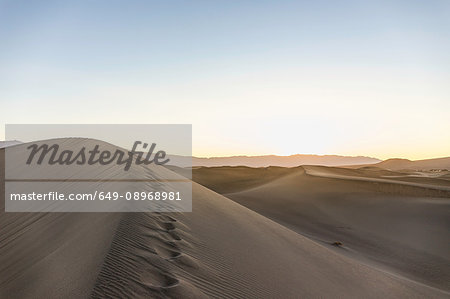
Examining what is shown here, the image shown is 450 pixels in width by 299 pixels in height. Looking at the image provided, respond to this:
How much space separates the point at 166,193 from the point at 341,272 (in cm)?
401

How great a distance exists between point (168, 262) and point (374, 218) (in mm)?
14452

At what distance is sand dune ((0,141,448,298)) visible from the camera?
3.03 metres

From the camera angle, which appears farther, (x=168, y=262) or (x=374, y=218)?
(x=374, y=218)

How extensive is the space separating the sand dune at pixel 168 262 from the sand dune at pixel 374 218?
124 inches

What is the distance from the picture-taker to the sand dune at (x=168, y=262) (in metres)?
3.03

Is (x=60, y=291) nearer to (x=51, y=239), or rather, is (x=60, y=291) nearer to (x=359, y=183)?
(x=51, y=239)

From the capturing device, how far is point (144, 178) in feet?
26.7

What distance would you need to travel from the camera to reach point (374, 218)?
15.2 m

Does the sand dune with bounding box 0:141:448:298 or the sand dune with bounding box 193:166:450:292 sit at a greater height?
the sand dune with bounding box 0:141:448:298

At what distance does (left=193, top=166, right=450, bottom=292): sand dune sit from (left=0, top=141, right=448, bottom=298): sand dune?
316cm

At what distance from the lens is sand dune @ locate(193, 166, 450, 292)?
9.62m

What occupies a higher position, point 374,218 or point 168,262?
point 168,262

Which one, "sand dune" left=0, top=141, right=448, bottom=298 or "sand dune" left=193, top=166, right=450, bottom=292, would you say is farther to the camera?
"sand dune" left=193, top=166, right=450, bottom=292

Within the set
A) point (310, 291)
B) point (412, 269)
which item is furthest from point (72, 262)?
point (412, 269)
